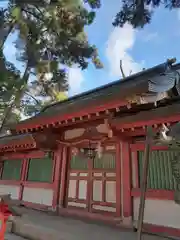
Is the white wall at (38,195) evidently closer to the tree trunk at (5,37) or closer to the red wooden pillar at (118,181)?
the red wooden pillar at (118,181)

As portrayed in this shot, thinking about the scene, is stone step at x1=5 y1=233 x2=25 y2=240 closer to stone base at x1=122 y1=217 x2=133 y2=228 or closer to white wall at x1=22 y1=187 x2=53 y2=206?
white wall at x1=22 y1=187 x2=53 y2=206

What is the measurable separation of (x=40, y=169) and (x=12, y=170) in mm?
2060

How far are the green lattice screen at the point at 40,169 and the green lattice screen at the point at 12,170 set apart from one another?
2.82ft

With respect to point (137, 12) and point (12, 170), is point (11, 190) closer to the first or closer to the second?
point (12, 170)

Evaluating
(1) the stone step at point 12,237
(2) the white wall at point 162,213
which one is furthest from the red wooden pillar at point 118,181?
(1) the stone step at point 12,237

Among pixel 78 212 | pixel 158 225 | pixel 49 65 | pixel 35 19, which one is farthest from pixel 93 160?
pixel 35 19

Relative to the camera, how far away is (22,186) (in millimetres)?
7355

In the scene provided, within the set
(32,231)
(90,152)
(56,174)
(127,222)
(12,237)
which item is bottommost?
(12,237)

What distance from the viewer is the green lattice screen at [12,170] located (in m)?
7.91

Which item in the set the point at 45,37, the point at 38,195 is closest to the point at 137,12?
the point at 45,37

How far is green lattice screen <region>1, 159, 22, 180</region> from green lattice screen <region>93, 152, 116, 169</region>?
3.91 meters

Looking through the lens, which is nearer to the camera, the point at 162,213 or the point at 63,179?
the point at 162,213

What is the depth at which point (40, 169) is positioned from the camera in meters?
6.86

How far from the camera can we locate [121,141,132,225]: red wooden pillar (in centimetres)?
419
